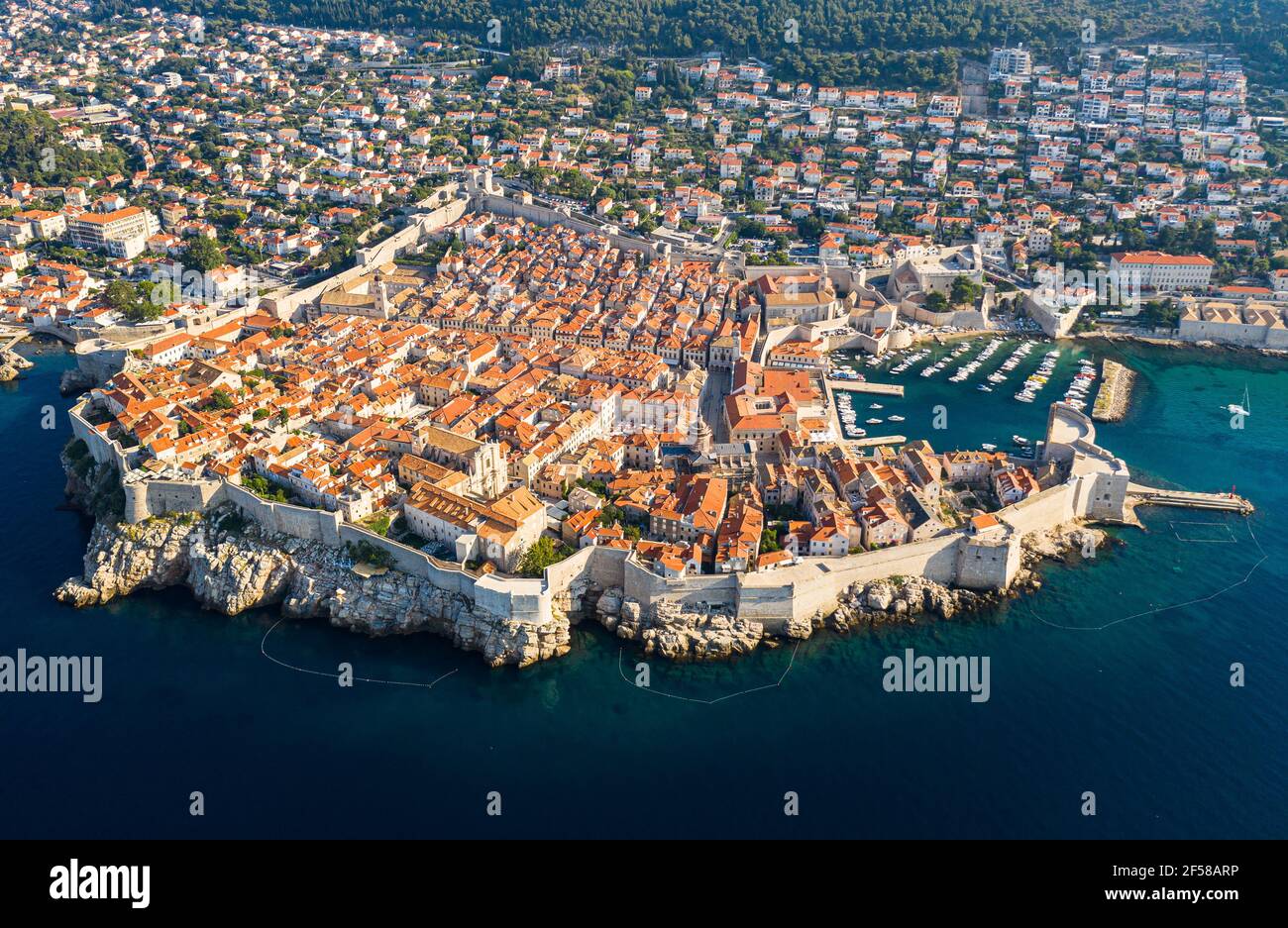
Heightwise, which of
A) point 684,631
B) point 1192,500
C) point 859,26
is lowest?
point 684,631

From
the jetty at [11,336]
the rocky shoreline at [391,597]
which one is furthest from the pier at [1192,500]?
the jetty at [11,336]

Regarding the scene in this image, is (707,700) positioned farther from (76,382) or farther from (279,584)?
(76,382)

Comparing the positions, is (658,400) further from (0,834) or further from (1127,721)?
(0,834)

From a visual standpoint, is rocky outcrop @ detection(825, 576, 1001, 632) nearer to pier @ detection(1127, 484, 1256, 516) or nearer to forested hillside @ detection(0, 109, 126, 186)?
pier @ detection(1127, 484, 1256, 516)

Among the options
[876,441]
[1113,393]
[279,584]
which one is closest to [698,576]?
[279,584]

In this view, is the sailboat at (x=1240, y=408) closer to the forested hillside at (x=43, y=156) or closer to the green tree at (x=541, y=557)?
the green tree at (x=541, y=557)

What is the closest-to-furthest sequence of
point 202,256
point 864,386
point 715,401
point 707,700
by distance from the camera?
point 707,700 → point 715,401 → point 864,386 → point 202,256

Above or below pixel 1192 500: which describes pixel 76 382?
above
